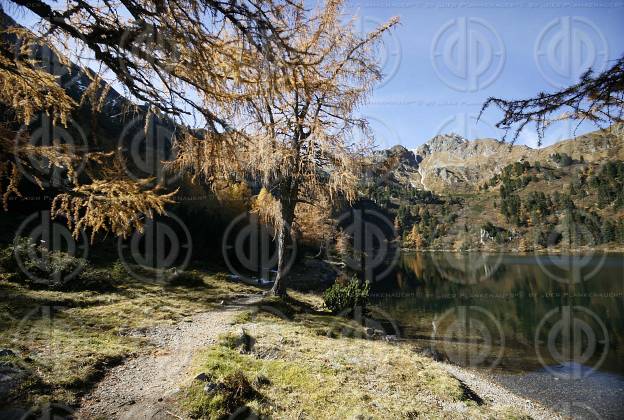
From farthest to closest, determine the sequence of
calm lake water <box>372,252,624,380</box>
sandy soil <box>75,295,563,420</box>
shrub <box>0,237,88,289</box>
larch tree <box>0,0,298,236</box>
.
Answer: calm lake water <box>372,252,624,380</box>, shrub <box>0,237,88,289</box>, sandy soil <box>75,295,563,420</box>, larch tree <box>0,0,298,236</box>

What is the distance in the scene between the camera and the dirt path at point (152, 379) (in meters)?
5.37

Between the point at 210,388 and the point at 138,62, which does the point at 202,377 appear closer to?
the point at 210,388

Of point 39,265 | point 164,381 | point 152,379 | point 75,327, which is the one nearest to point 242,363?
point 164,381

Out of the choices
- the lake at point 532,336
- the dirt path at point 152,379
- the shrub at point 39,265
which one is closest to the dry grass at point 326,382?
the dirt path at point 152,379

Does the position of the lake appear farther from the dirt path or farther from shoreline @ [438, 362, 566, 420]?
the dirt path

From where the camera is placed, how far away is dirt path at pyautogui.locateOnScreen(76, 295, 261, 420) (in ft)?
17.6

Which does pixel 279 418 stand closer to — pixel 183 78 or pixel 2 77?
pixel 183 78

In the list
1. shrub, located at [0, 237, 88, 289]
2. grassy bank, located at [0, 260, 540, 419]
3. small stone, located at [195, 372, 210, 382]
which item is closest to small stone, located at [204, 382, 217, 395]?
grassy bank, located at [0, 260, 540, 419]

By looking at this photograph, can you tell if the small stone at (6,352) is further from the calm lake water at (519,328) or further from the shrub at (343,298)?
the calm lake water at (519,328)

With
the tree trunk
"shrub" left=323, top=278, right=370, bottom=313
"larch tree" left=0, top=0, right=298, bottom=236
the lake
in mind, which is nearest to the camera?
"larch tree" left=0, top=0, right=298, bottom=236

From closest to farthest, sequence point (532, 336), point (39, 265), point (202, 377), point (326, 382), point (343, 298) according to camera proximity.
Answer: point (202, 377)
point (326, 382)
point (39, 265)
point (343, 298)
point (532, 336)

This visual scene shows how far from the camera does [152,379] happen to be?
6500 mm

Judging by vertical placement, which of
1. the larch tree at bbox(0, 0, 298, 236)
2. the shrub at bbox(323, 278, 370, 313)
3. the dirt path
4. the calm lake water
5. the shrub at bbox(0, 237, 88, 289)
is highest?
the larch tree at bbox(0, 0, 298, 236)

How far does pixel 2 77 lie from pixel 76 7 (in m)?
2.39
